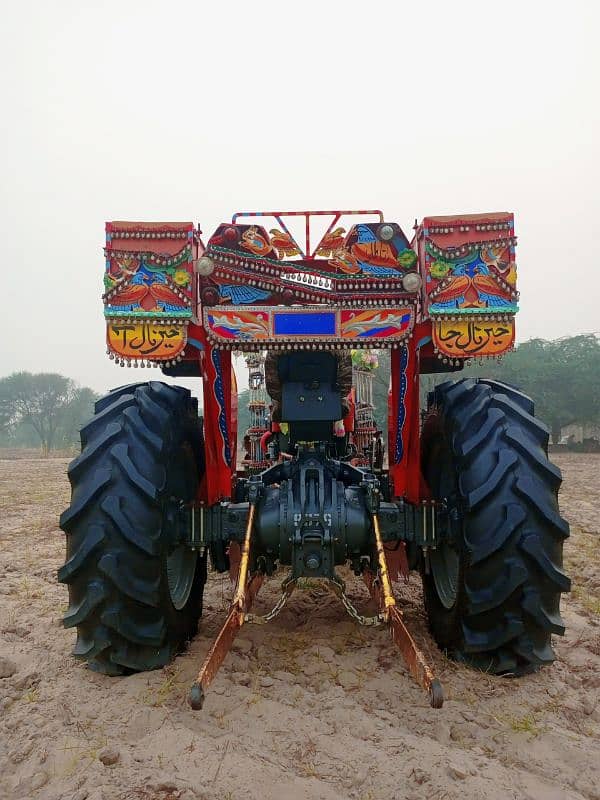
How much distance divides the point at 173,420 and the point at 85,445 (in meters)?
0.55

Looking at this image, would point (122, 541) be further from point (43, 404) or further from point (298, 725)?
point (43, 404)

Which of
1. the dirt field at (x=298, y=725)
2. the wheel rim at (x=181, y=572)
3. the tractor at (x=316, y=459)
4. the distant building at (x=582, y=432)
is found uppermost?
the tractor at (x=316, y=459)

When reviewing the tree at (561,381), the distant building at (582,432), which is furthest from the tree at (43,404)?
the distant building at (582,432)

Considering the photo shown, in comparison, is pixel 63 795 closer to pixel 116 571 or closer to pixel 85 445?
pixel 116 571

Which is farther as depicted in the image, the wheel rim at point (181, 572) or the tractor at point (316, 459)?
the wheel rim at point (181, 572)

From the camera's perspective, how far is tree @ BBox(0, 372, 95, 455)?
52.4 m

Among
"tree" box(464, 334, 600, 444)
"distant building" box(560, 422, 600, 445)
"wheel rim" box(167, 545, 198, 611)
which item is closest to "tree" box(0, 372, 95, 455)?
"tree" box(464, 334, 600, 444)

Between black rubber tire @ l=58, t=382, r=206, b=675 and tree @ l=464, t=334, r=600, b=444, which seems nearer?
black rubber tire @ l=58, t=382, r=206, b=675

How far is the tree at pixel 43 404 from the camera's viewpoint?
172ft

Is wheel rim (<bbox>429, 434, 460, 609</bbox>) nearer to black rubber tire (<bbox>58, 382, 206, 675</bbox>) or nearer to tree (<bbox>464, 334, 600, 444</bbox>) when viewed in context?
black rubber tire (<bbox>58, 382, 206, 675</bbox>)

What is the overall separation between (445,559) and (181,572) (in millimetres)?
1702

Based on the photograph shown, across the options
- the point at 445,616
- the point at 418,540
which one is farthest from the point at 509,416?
the point at 445,616

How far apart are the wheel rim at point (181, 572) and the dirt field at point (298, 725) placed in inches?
12.2

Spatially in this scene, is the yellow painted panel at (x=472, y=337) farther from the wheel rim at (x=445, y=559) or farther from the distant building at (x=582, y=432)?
the distant building at (x=582, y=432)
